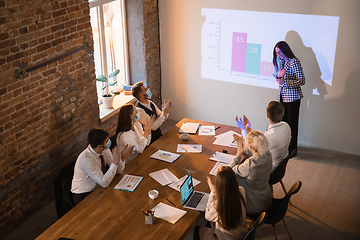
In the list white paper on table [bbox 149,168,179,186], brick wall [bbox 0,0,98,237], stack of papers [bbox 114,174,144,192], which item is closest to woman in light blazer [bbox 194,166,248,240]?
white paper on table [bbox 149,168,179,186]

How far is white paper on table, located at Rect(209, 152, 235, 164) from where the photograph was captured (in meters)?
4.08

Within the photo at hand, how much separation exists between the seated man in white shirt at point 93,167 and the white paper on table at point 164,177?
1.21 ft

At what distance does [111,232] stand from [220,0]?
4.45 m

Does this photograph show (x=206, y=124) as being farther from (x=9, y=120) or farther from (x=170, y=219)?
(x=9, y=120)

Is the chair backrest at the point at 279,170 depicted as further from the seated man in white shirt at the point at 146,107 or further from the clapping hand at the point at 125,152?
the seated man in white shirt at the point at 146,107

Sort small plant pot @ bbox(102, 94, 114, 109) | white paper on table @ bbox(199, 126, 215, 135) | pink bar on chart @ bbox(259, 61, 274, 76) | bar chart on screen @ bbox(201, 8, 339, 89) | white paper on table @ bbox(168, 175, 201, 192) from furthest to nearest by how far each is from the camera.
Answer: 1. pink bar on chart @ bbox(259, 61, 274, 76)
2. small plant pot @ bbox(102, 94, 114, 109)
3. bar chart on screen @ bbox(201, 8, 339, 89)
4. white paper on table @ bbox(199, 126, 215, 135)
5. white paper on table @ bbox(168, 175, 201, 192)

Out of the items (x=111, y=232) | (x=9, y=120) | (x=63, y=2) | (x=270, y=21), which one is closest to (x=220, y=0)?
(x=270, y=21)

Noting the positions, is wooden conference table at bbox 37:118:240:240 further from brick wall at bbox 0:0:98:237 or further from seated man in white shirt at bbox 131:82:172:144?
brick wall at bbox 0:0:98:237

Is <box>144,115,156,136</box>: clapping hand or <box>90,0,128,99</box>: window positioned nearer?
<box>144,115,156,136</box>: clapping hand

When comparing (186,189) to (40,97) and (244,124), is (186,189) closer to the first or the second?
(244,124)

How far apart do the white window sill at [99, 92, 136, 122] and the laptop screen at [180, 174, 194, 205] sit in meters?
2.43

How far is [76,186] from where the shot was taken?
3.74m

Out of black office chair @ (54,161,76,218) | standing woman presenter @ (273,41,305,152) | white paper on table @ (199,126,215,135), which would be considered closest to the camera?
black office chair @ (54,161,76,218)

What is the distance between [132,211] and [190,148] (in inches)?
52.6
